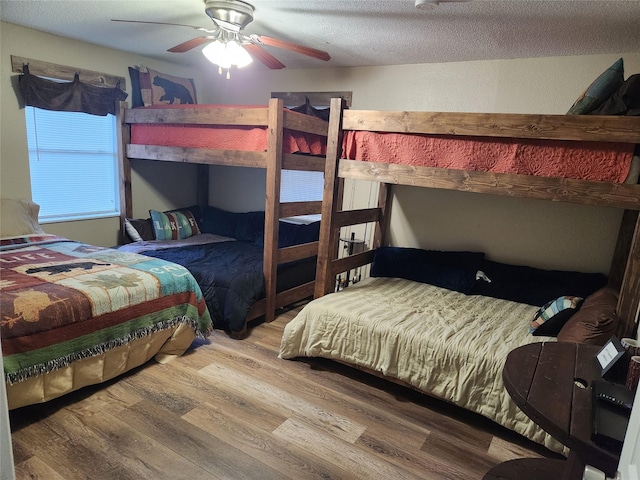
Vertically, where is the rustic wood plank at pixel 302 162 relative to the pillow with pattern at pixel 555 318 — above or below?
above

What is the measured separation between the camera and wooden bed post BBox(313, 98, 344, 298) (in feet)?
8.95

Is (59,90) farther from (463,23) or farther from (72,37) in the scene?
(463,23)

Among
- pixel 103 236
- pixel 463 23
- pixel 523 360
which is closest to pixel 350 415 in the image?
pixel 523 360

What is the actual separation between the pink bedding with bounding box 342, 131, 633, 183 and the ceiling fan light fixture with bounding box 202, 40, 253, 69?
838mm

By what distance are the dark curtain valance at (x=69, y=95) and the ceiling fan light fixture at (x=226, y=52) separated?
5.78 feet

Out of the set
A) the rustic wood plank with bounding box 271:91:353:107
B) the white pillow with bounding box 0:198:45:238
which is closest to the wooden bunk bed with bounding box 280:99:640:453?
the rustic wood plank with bounding box 271:91:353:107

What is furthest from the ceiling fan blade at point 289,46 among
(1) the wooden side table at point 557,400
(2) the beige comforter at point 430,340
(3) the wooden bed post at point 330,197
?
(1) the wooden side table at point 557,400

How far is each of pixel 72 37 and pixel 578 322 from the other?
440cm

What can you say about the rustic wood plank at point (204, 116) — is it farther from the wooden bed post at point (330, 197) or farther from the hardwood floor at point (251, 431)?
the hardwood floor at point (251, 431)

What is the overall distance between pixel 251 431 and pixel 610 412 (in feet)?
5.23

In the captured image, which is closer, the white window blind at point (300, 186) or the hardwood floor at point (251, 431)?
the hardwood floor at point (251, 431)

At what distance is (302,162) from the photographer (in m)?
3.36

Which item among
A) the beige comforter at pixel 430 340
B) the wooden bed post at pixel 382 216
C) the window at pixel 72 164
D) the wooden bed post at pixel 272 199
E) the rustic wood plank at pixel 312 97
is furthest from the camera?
the rustic wood plank at pixel 312 97

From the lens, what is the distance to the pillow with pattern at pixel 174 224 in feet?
13.7
